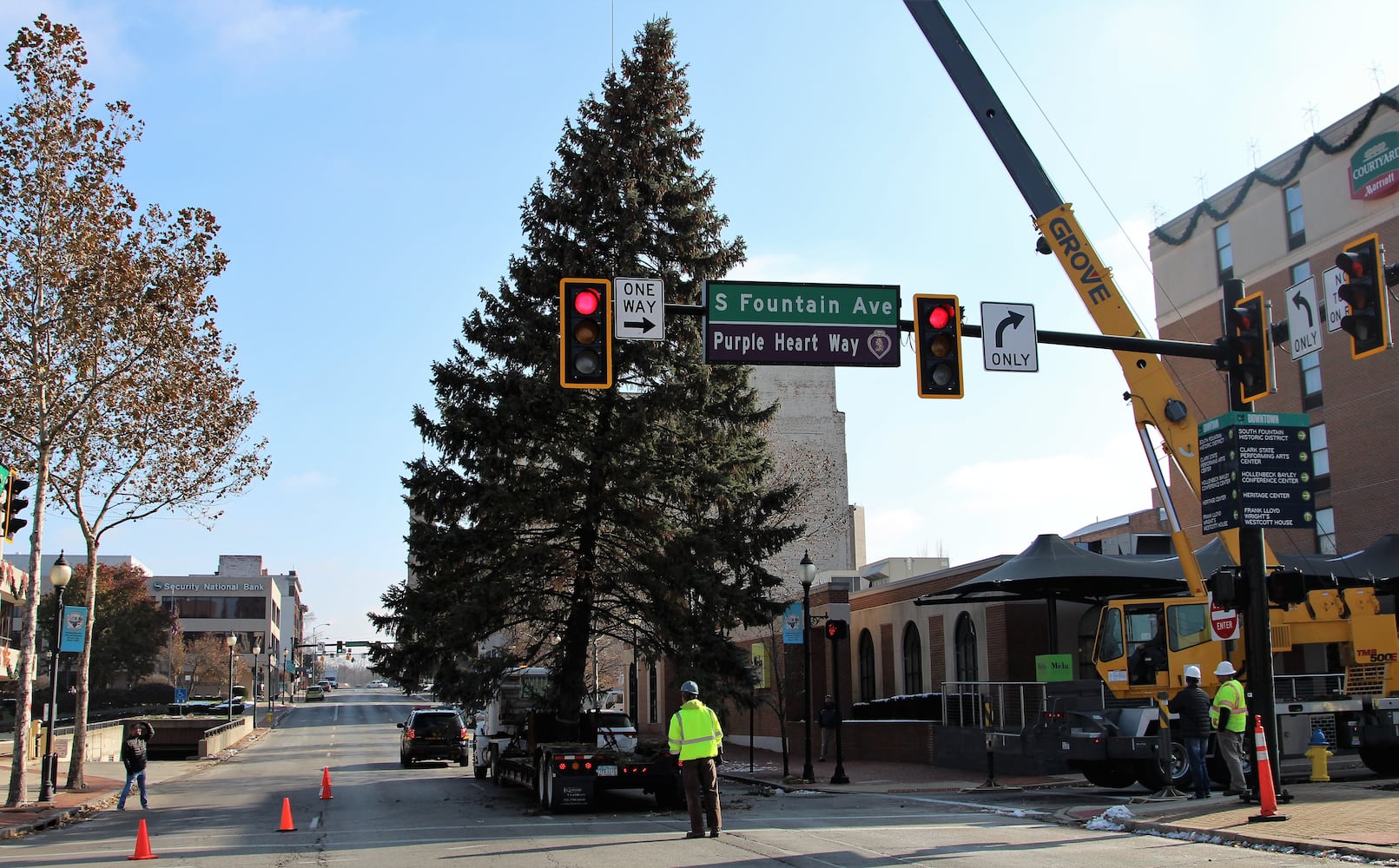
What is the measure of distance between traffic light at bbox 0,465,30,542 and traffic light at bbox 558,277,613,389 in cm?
1096

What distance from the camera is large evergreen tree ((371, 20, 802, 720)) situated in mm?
23641

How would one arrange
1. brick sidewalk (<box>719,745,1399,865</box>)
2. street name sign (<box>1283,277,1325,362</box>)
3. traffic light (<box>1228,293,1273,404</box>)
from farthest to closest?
traffic light (<box>1228,293,1273,404</box>) < street name sign (<box>1283,277,1325,362</box>) < brick sidewalk (<box>719,745,1399,865</box>)

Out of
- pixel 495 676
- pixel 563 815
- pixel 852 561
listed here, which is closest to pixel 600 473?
pixel 495 676

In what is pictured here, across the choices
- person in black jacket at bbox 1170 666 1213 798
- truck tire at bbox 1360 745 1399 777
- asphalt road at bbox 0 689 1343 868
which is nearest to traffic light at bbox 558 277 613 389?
asphalt road at bbox 0 689 1343 868

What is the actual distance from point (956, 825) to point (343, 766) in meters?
23.0

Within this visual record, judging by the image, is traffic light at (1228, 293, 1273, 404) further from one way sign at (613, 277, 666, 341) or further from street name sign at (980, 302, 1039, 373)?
one way sign at (613, 277, 666, 341)

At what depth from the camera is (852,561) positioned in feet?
228

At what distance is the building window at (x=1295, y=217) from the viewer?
132ft

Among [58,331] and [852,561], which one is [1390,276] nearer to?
[58,331]

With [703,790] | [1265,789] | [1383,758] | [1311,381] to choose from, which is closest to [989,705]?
[1383,758]

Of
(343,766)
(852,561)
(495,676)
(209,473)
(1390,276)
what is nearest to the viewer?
(1390,276)

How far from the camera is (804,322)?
13.6 m

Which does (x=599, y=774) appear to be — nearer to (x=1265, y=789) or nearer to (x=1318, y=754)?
(x=1265, y=789)

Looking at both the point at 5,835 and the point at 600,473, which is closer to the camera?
the point at 5,835
